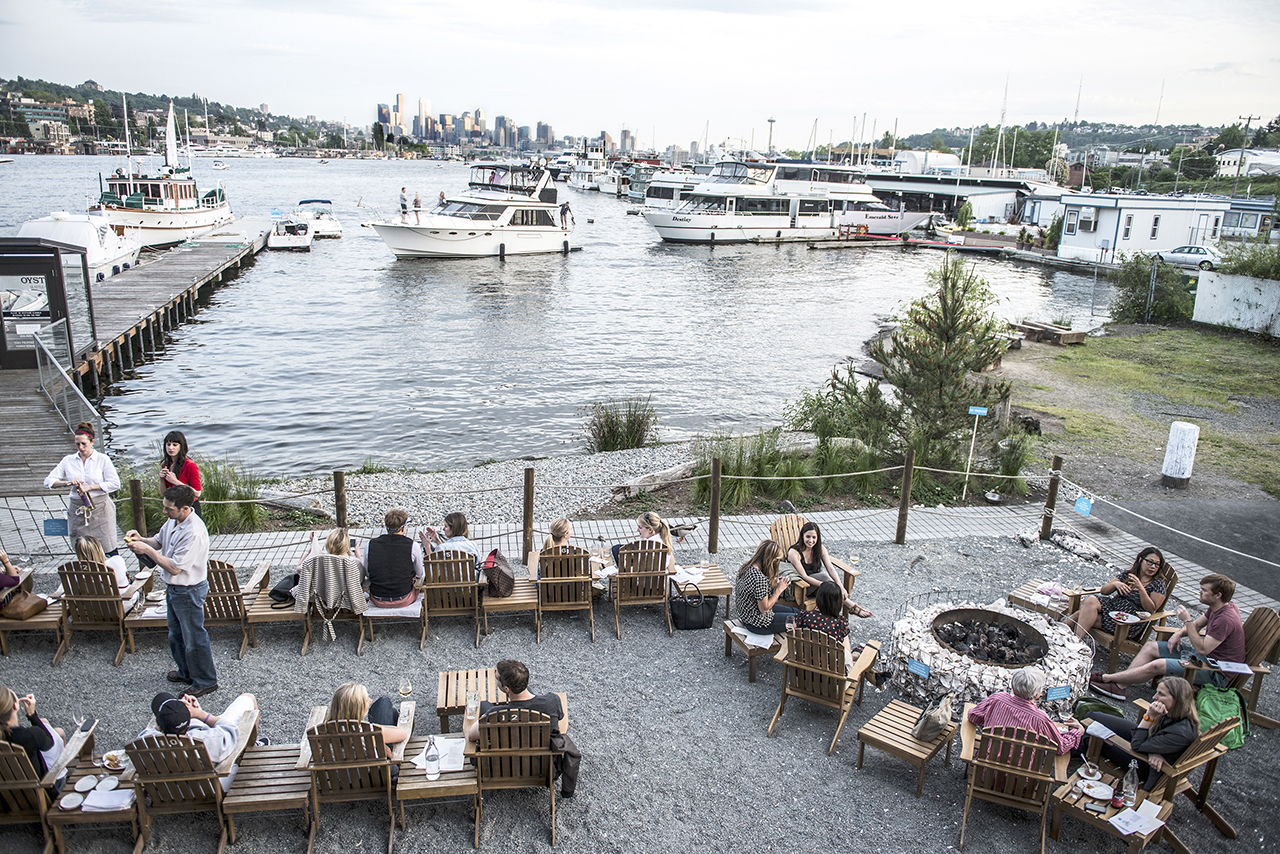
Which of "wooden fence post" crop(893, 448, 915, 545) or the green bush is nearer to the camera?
"wooden fence post" crop(893, 448, 915, 545)

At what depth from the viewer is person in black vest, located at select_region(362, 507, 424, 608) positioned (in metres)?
7.39

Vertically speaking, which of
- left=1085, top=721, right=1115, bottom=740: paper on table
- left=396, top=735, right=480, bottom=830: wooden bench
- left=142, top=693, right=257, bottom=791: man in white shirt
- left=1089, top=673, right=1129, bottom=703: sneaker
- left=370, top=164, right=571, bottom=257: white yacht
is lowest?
left=1089, top=673, right=1129, bottom=703: sneaker

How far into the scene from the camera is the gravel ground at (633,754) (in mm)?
5273

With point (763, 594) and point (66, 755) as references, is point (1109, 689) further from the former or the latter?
point (66, 755)

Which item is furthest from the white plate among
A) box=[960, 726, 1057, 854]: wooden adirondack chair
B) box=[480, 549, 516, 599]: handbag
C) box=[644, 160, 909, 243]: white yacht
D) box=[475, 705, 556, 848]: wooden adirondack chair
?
box=[644, 160, 909, 243]: white yacht

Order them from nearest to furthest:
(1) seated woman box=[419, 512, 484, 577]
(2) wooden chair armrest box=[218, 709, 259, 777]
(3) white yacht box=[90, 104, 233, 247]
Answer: (2) wooden chair armrest box=[218, 709, 259, 777] < (1) seated woman box=[419, 512, 484, 577] < (3) white yacht box=[90, 104, 233, 247]

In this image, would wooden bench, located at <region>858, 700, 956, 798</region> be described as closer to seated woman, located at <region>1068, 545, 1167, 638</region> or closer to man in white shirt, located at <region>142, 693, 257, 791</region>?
seated woman, located at <region>1068, 545, 1167, 638</region>

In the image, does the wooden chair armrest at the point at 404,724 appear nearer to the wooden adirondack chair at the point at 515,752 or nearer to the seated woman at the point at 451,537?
the wooden adirondack chair at the point at 515,752

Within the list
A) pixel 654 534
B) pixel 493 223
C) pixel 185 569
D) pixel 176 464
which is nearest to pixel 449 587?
pixel 654 534

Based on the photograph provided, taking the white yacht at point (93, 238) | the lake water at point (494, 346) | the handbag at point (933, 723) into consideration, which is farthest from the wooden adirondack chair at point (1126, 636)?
the white yacht at point (93, 238)

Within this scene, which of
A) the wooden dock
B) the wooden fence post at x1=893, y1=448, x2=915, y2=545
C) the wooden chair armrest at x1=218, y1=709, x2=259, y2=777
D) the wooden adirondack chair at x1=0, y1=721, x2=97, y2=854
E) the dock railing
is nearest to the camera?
the wooden adirondack chair at x1=0, y1=721, x2=97, y2=854

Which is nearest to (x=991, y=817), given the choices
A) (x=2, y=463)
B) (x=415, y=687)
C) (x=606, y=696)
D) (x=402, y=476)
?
(x=606, y=696)

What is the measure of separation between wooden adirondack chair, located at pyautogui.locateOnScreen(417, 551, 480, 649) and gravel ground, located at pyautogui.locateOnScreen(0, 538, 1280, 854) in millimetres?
259

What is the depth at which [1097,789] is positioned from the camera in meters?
5.30
